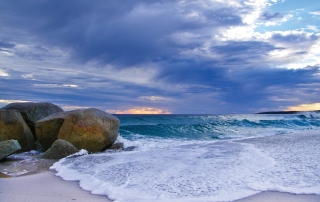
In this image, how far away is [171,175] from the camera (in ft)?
19.9

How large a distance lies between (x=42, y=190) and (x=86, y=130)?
505 cm

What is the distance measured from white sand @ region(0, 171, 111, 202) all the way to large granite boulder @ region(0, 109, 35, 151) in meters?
4.80

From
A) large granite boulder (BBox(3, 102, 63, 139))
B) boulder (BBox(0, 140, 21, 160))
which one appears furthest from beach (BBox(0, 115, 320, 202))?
large granite boulder (BBox(3, 102, 63, 139))

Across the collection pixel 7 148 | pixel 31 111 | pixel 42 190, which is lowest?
pixel 42 190

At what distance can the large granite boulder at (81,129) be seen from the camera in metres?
10.2

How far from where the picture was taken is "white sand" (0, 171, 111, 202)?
4.72 meters

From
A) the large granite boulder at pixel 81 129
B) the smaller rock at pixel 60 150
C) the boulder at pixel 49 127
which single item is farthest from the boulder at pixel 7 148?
the boulder at pixel 49 127

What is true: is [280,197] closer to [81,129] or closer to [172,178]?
[172,178]

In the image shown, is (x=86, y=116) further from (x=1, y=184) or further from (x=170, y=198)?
(x=170, y=198)

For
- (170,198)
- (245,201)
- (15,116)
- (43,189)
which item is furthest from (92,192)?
(15,116)

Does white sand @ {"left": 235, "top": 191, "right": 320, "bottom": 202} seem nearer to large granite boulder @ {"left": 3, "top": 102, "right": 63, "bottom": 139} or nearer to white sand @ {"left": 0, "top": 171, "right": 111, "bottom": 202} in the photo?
white sand @ {"left": 0, "top": 171, "right": 111, "bottom": 202}

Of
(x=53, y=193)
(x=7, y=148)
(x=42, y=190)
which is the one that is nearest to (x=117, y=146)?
(x=7, y=148)

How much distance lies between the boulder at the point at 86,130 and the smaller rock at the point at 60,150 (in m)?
0.76

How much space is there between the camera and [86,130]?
1020 centimetres
